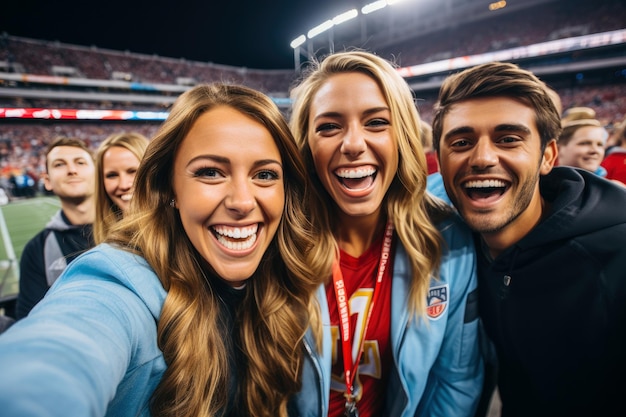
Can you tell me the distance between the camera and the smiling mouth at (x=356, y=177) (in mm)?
1591

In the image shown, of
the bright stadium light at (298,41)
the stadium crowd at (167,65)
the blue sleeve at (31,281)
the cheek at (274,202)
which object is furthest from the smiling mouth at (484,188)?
the bright stadium light at (298,41)

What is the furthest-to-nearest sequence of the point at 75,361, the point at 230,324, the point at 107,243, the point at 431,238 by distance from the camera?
the point at 431,238 → the point at 230,324 → the point at 107,243 → the point at 75,361

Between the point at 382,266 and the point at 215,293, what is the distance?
2.71 feet

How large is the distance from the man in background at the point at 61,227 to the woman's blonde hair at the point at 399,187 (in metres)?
1.86

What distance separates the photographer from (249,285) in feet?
4.89

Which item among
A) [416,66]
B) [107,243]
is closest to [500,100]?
[107,243]

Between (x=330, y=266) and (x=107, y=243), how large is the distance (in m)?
0.96

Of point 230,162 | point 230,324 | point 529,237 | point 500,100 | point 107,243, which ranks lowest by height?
point 230,324

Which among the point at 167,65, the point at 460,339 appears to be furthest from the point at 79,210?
the point at 167,65

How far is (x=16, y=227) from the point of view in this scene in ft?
32.8

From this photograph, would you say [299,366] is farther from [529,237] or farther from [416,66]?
[416,66]

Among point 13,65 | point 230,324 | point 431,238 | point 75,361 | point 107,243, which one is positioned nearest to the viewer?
point 75,361

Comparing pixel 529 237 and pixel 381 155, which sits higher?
pixel 381 155

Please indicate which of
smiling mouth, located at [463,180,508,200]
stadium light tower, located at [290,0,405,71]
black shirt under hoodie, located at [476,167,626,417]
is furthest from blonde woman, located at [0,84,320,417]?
stadium light tower, located at [290,0,405,71]
